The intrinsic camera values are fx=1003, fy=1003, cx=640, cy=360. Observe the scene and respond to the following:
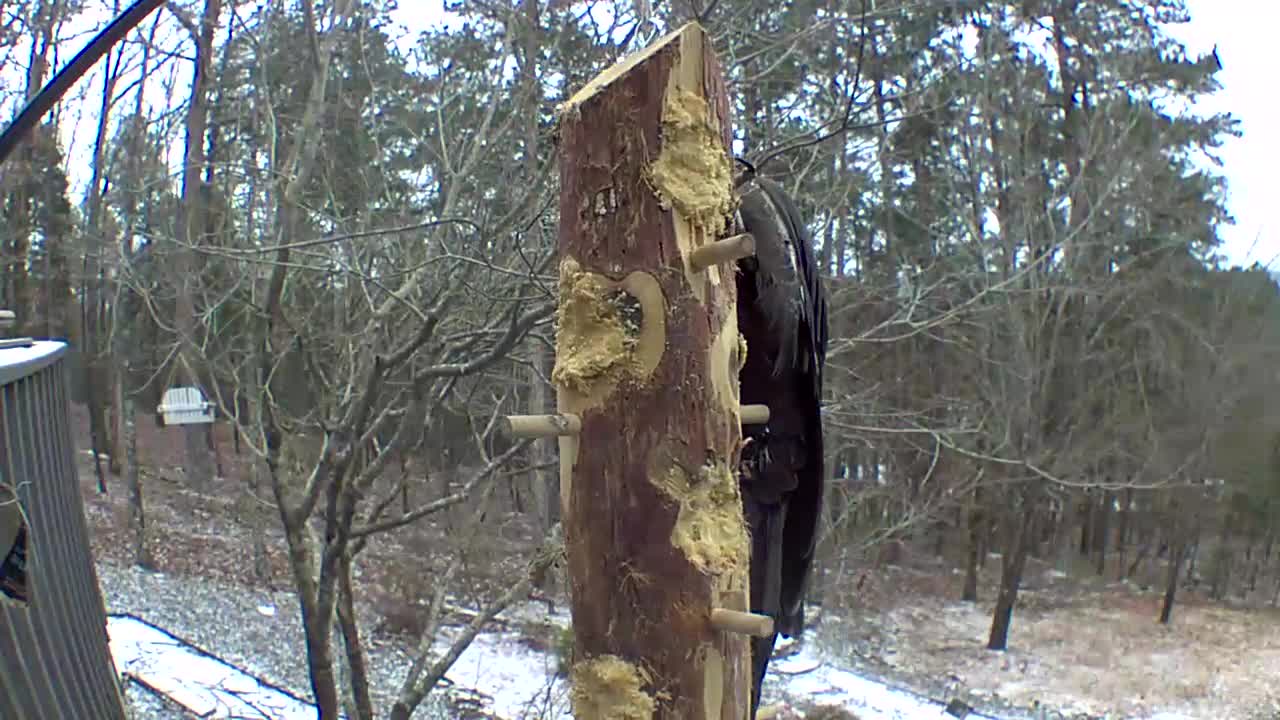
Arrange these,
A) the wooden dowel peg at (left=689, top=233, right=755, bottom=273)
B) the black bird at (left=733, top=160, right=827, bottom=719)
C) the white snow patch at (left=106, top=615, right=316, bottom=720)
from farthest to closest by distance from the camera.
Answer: the white snow patch at (left=106, top=615, right=316, bottom=720)
the black bird at (left=733, top=160, right=827, bottom=719)
the wooden dowel peg at (left=689, top=233, right=755, bottom=273)

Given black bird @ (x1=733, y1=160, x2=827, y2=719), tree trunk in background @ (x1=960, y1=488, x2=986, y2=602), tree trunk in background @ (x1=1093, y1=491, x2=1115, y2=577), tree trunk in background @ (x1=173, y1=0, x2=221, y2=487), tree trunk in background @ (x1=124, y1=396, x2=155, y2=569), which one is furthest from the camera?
tree trunk in background @ (x1=1093, y1=491, x2=1115, y2=577)

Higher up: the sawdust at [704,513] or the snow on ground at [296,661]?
the sawdust at [704,513]

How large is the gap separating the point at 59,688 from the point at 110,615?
5665 mm

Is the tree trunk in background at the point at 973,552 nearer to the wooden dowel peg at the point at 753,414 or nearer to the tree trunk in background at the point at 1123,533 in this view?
the tree trunk in background at the point at 1123,533

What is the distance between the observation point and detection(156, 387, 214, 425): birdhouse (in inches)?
306

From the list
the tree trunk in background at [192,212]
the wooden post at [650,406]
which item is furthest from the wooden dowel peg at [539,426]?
the tree trunk in background at [192,212]

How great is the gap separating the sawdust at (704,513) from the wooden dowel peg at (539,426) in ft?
0.52

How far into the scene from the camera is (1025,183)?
10.6 meters

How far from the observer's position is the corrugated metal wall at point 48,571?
2623mm

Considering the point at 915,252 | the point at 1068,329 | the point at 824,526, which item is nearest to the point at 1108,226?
the point at 1068,329

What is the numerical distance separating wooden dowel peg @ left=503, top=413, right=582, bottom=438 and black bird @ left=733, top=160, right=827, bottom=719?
550mm

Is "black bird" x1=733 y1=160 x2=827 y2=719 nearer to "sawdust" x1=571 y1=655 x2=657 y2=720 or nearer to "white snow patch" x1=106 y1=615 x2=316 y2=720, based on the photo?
"sawdust" x1=571 y1=655 x2=657 y2=720

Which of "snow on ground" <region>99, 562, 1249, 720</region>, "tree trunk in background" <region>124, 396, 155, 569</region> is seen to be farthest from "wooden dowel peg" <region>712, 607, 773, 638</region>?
"tree trunk in background" <region>124, 396, 155, 569</region>

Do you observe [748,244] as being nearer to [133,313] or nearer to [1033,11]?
[1033,11]
